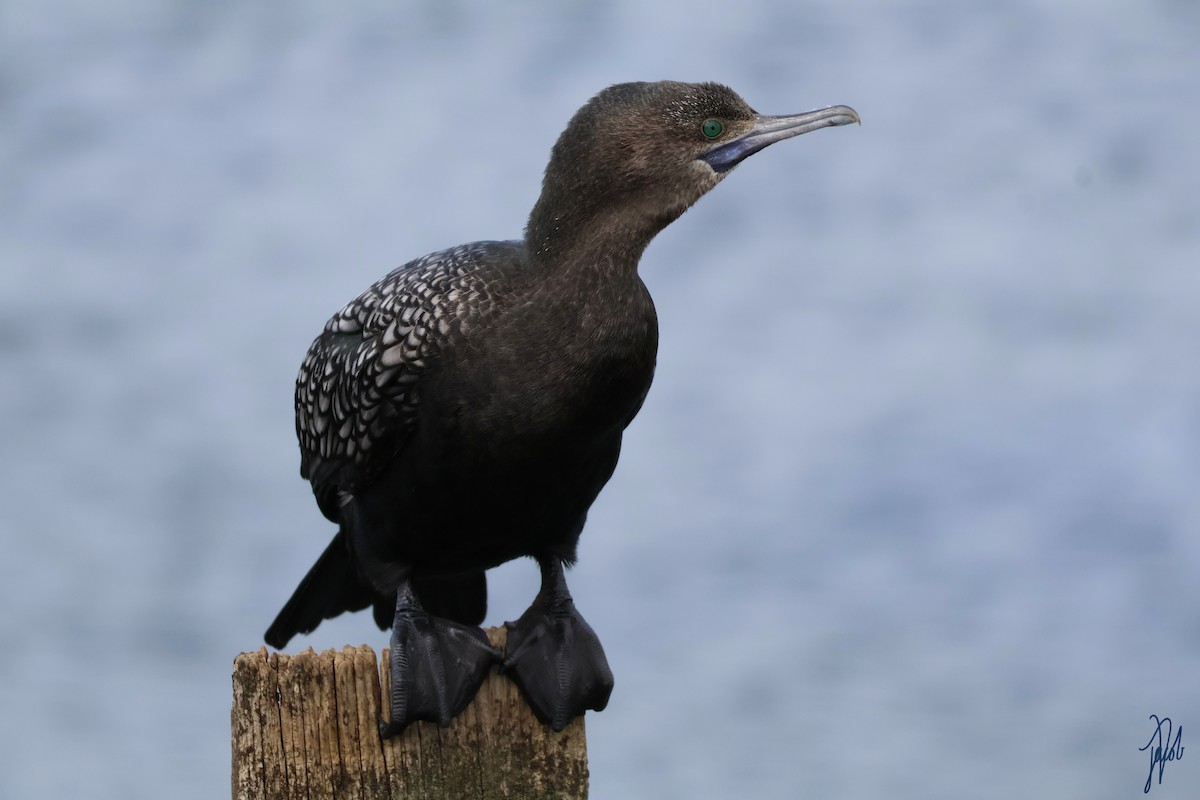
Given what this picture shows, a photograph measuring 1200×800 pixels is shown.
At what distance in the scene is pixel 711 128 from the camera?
13.0ft

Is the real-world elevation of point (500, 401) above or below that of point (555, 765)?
above

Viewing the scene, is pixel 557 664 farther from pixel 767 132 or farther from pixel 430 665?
pixel 767 132

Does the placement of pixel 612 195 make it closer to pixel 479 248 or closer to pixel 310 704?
pixel 479 248

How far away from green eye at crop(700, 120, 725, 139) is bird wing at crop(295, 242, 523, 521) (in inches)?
22.8

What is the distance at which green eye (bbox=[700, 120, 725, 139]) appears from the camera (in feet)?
13.0

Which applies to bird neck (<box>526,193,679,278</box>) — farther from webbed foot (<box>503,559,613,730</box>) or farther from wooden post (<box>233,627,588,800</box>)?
wooden post (<box>233,627,588,800</box>)

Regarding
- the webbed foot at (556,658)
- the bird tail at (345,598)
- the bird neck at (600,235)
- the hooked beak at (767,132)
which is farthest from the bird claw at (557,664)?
the hooked beak at (767,132)

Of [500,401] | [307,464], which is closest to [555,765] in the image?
[500,401]

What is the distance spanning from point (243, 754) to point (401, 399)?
0.97 metres

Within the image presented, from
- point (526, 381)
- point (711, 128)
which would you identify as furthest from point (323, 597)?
point (711, 128)

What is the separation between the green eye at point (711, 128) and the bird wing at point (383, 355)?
0.58m

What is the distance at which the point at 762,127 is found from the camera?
159 inches

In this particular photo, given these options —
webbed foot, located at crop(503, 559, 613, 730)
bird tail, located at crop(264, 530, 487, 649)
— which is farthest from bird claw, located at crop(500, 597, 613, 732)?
bird tail, located at crop(264, 530, 487, 649)

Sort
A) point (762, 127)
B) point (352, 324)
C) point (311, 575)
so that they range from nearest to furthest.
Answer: point (762, 127) < point (352, 324) < point (311, 575)
